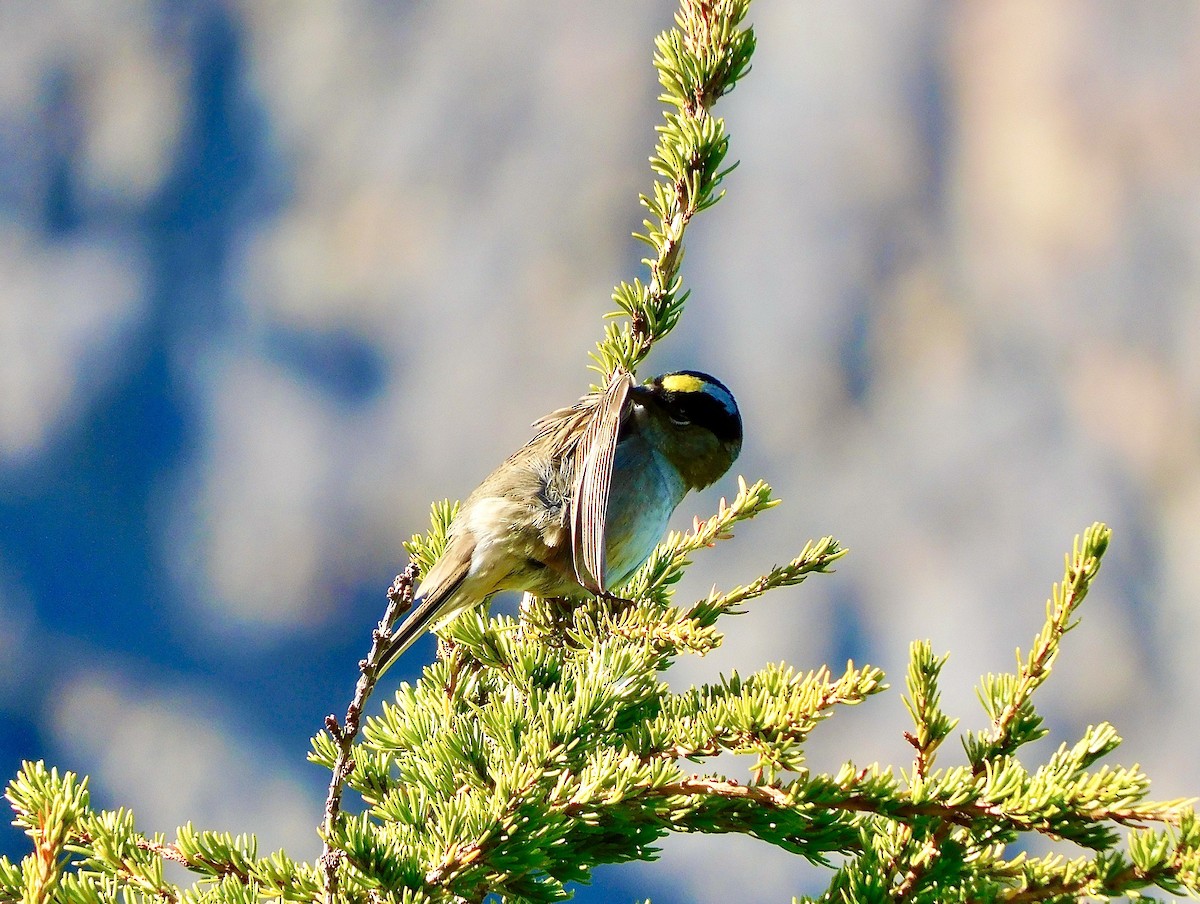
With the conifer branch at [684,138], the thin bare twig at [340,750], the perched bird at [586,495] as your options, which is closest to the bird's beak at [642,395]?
the perched bird at [586,495]

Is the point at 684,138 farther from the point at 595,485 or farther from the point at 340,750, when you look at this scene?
the point at 340,750

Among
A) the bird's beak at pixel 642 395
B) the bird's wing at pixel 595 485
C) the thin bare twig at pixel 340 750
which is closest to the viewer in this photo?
the thin bare twig at pixel 340 750

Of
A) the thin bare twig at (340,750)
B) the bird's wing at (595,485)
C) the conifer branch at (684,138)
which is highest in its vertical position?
the conifer branch at (684,138)

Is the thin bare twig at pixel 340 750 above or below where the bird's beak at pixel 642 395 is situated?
below

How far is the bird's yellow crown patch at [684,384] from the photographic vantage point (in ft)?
6.04

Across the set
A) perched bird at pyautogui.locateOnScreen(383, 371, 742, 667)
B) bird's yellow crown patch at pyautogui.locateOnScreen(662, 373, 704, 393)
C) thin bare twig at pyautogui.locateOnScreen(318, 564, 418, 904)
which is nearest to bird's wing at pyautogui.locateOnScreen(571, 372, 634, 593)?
perched bird at pyautogui.locateOnScreen(383, 371, 742, 667)

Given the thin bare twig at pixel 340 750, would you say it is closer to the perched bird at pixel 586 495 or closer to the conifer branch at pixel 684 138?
the perched bird at pixel 586 495

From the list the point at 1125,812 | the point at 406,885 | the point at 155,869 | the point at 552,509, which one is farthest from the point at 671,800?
the point at 552,509

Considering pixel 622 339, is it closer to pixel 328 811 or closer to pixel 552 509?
pixel 552 509

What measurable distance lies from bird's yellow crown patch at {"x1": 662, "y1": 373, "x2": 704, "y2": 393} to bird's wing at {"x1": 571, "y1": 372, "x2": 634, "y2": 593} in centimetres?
46

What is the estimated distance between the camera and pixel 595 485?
126 cm

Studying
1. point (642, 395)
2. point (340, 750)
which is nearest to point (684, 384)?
point (642, 395)

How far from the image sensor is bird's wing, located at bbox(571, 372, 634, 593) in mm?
1186

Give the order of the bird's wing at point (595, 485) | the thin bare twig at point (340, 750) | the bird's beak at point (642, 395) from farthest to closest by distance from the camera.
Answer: the bird's beak at point (642, 395), the bird's wing at point (595, 485), the thin bare twig at point (340, 750)
